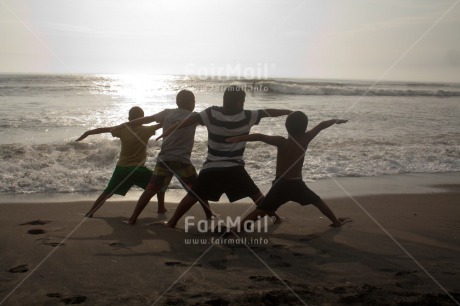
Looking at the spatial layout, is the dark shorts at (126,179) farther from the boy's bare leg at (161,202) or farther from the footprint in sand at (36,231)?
the footprint in sand at (36,231)

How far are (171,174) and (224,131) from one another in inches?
37.1

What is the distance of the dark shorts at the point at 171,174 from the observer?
19.4ft

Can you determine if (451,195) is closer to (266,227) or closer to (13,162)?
(266,227)

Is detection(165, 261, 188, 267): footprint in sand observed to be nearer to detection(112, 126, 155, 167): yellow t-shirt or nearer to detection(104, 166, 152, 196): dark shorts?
detection(104, 166, 152, 196): dark shorts

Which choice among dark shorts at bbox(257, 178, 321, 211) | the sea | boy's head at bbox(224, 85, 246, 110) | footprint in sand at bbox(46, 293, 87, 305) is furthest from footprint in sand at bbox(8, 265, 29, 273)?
the sea

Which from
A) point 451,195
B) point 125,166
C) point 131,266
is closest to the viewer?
point 131,266

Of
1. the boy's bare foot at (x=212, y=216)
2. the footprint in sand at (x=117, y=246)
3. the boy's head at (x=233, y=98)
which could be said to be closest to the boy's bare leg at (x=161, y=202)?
the boy's bare foot at (x=212, y=216)

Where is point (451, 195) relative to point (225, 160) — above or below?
below

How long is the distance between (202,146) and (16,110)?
10.1 metres

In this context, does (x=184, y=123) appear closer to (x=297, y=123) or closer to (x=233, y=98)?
(x=233, y=98)

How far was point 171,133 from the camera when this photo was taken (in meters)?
5.74

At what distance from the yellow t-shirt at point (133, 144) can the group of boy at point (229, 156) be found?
35cm

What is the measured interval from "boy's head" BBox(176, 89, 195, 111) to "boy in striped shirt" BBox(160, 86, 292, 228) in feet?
1.37

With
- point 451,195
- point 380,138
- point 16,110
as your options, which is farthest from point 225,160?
point 16,110
